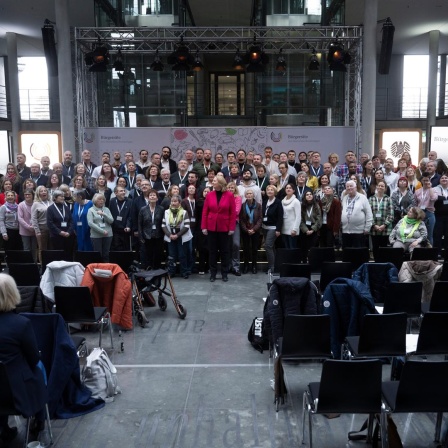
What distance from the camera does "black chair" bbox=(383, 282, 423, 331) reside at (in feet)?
19.0

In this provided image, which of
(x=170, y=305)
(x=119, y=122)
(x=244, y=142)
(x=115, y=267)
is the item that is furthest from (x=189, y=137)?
(x=115, y=267)

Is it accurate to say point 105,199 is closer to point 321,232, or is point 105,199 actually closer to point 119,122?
point 321,232

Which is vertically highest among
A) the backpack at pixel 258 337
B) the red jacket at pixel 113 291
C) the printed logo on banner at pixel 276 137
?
the printed logo on banner at pixel 276 137

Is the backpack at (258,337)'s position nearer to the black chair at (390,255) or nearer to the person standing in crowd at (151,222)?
the black chair at (390,255)

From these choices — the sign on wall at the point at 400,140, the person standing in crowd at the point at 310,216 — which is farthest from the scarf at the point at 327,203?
the sign on wall at the point at 400,140

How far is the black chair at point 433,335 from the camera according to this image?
15.7ft

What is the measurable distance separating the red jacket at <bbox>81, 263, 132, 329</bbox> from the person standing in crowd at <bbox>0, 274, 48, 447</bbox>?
8.71 ft

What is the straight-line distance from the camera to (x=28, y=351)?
3.78 meters

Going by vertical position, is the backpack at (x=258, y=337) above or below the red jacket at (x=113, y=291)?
below

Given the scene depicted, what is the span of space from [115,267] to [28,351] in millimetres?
2843

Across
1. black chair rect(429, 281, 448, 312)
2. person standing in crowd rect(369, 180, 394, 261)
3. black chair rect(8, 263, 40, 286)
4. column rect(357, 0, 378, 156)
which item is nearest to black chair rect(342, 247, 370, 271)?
person standing in crowd rect(369, 180, 394, 261)

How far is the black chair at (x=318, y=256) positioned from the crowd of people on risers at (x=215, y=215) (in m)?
1.39

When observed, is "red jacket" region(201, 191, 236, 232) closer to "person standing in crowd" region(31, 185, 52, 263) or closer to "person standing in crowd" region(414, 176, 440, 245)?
"person standing in crowd" region(31, 185, 52, 263)

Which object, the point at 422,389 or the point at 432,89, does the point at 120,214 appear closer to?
the point at 422,389
